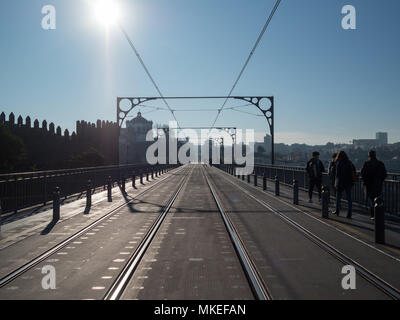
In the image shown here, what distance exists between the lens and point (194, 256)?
8164mm

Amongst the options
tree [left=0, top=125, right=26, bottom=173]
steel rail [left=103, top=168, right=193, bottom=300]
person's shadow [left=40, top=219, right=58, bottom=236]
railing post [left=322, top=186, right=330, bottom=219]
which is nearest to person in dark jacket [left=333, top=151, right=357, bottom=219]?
railing post [left=322, top=186, right=330, bottom=219]

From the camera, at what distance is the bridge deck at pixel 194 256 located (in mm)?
5977

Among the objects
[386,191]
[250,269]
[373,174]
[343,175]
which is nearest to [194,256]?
[250,269]

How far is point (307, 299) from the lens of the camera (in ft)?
18.2

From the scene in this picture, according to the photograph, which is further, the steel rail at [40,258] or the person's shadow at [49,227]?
the person's shadow at [49,227]

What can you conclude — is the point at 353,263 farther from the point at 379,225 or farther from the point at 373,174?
the point at 373,174

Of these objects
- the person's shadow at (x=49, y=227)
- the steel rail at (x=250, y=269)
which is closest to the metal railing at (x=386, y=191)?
the steel rail at (x=250, y=269)

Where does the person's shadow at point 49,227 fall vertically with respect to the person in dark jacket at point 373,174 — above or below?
below

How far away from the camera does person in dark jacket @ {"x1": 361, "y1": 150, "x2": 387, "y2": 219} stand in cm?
1282

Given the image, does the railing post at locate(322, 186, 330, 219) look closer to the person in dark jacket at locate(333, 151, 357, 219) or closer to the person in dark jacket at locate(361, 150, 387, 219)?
the person in dark jacket at locate(333, 151, 357, 219)

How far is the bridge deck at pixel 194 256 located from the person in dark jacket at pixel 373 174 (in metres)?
0.99

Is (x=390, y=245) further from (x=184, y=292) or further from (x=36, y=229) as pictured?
(x=36, y=229)

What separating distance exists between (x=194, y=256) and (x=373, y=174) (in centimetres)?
722

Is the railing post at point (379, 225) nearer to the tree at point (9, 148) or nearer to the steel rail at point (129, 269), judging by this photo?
the steel rail at point (129, 269)
